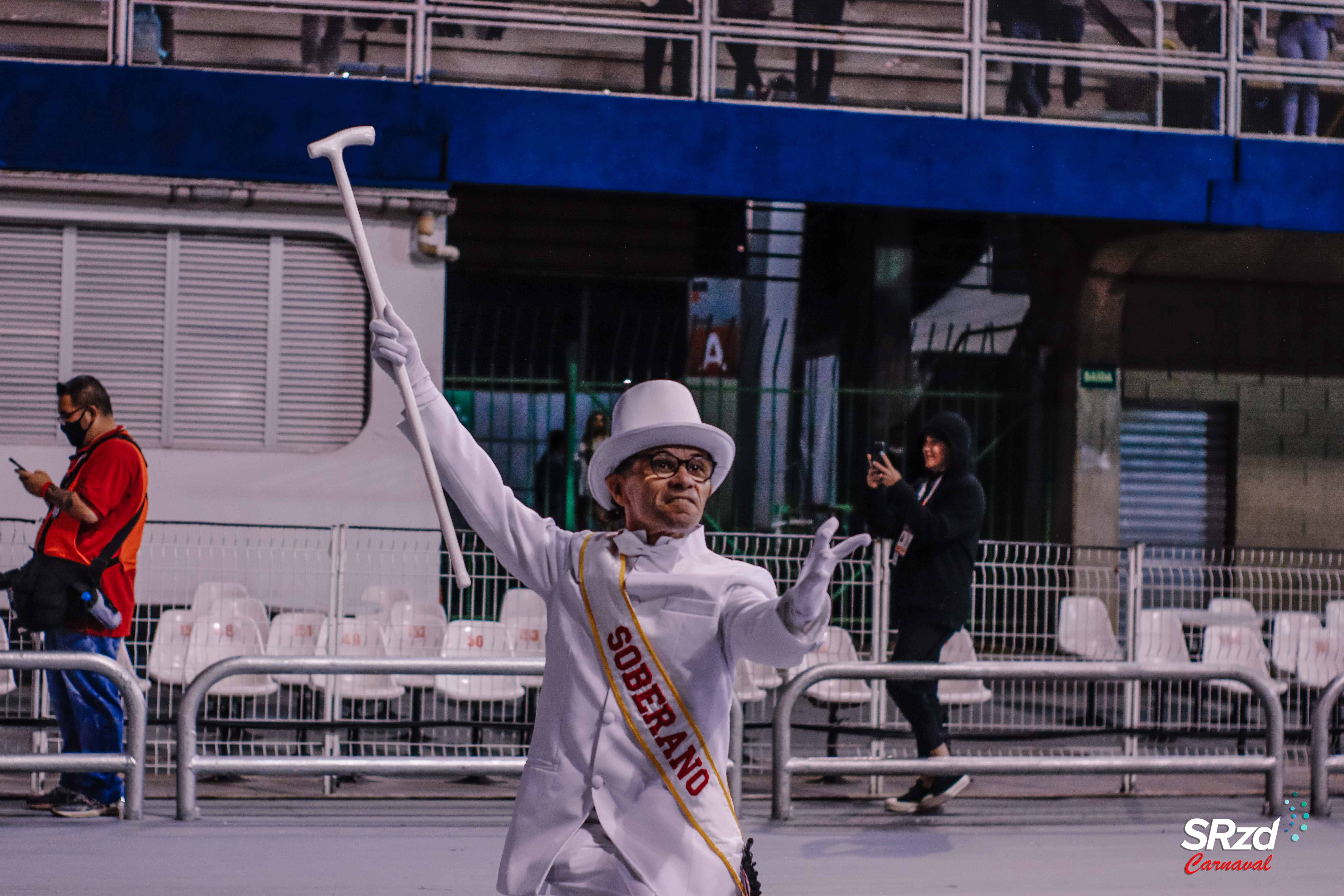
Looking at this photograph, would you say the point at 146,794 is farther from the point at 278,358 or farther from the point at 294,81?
the point at 294,81

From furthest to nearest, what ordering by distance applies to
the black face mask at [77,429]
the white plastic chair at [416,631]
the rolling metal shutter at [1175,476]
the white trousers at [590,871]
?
1. the rolling metal shutter at [1175,476]
2. the white plastic chair at [416,631]
3. the black face mask at [77,429]
4. the white trousers at [590,871]

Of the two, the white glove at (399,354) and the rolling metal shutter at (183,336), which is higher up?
the rolling metal shutter at (183,336)

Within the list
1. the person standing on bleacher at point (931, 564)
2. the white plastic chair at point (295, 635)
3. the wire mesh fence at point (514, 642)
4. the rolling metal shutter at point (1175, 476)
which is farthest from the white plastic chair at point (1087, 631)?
the rolling metal shutter at point (1175, 476)

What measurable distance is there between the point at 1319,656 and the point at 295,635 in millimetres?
5654

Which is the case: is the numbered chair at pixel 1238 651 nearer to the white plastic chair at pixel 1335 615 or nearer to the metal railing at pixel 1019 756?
the white plastic chair at pixel 1335 615

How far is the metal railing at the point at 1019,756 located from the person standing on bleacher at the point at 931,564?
194mm

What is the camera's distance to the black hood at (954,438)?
19.5 feet

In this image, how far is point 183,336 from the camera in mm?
9859

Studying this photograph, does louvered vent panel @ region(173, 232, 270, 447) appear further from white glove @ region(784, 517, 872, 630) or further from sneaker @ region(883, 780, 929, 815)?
white glove @ region(784, 517, 872, 630)

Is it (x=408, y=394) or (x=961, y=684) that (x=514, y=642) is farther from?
(x=408, y=394)

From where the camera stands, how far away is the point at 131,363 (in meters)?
9.84

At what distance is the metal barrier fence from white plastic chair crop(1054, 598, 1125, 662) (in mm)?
4858

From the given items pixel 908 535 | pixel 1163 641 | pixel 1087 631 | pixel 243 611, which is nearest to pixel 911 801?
pixel 908 535

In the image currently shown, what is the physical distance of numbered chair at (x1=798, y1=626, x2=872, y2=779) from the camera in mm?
6433
